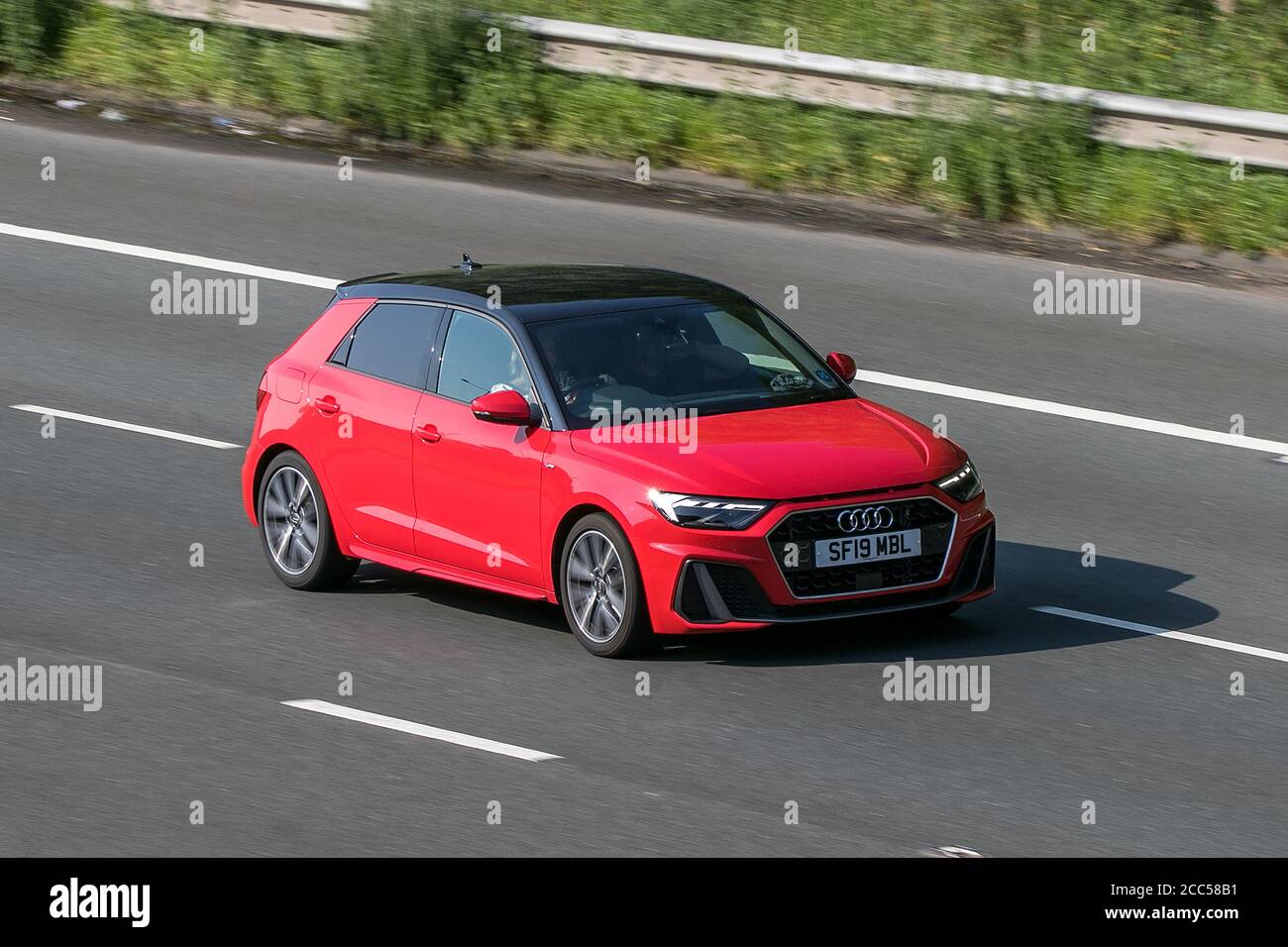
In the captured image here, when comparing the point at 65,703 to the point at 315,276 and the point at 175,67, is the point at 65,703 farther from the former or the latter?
the point at 175,67

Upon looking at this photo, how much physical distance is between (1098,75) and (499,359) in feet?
36.0

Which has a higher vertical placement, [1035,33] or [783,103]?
[1035,33]

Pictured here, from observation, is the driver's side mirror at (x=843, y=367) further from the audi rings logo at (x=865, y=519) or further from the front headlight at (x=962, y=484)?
the audi rings logo at (x=865, y=519)

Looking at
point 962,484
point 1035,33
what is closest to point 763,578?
point 962,484

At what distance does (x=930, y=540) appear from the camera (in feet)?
31.9

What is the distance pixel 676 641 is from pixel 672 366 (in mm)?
1328

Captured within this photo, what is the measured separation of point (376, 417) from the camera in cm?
1088

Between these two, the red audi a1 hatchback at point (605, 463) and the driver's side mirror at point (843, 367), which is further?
the driver's side mirror at point (843, 367)

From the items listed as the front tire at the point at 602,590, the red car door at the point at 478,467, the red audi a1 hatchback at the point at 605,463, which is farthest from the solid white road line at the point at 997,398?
the front tire at the point at 602,590

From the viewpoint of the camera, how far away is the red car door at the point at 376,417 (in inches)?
423

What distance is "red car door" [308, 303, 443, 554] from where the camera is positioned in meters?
10.7

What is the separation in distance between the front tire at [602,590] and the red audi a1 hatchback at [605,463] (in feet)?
0.04

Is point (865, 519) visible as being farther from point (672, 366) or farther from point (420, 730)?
point (420, 730)
